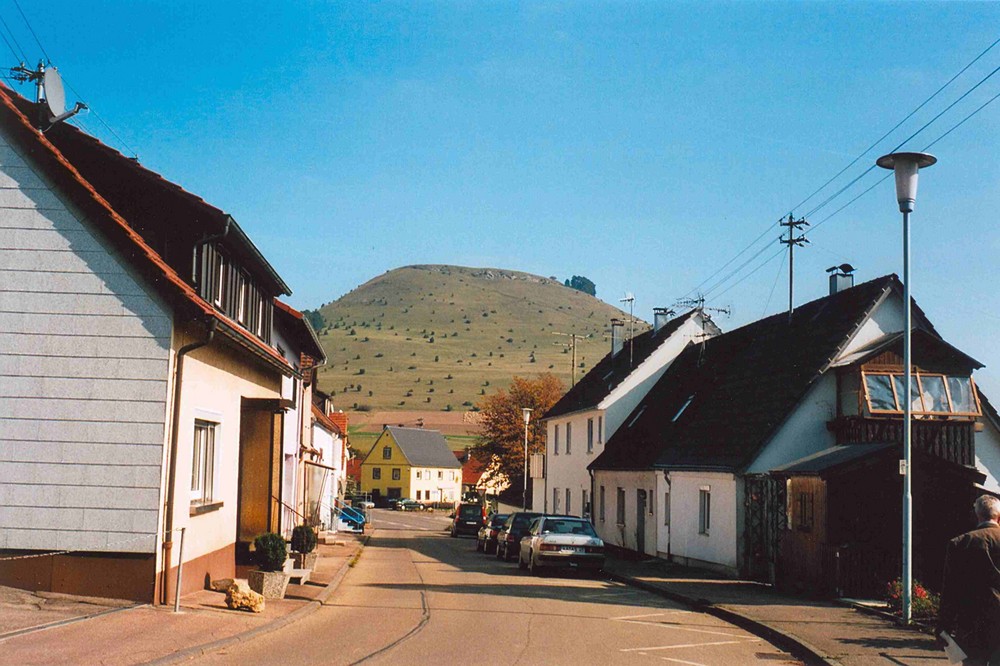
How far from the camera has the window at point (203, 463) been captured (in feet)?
52.0

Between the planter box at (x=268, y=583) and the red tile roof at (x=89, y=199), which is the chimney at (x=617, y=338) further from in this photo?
the red tile roof at (x=89, y=199)

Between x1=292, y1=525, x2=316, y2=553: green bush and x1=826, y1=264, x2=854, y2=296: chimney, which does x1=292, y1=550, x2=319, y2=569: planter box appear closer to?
x1=292, y1=525, x2=316, y2=553: green bush

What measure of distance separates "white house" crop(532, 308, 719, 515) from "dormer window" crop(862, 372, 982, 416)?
1775 centimetres

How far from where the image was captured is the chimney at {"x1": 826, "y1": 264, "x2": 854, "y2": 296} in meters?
33.0

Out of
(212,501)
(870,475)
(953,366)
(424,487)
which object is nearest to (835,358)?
(953,366)

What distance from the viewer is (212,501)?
54.6 ft

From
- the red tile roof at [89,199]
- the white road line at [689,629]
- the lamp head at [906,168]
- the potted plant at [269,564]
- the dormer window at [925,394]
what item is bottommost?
the white road line at [689,629]

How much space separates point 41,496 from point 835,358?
19.5 meters

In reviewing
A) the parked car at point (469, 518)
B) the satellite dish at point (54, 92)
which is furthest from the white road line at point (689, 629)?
the parked car at point (469, 518)

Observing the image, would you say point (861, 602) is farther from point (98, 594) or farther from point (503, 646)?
point (98, 594)

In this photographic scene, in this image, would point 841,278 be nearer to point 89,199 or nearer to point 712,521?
point 712,521

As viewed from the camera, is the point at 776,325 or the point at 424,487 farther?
the point at 424,487

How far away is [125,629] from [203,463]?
473 centimetres

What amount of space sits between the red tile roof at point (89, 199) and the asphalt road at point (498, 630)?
4750 mm
